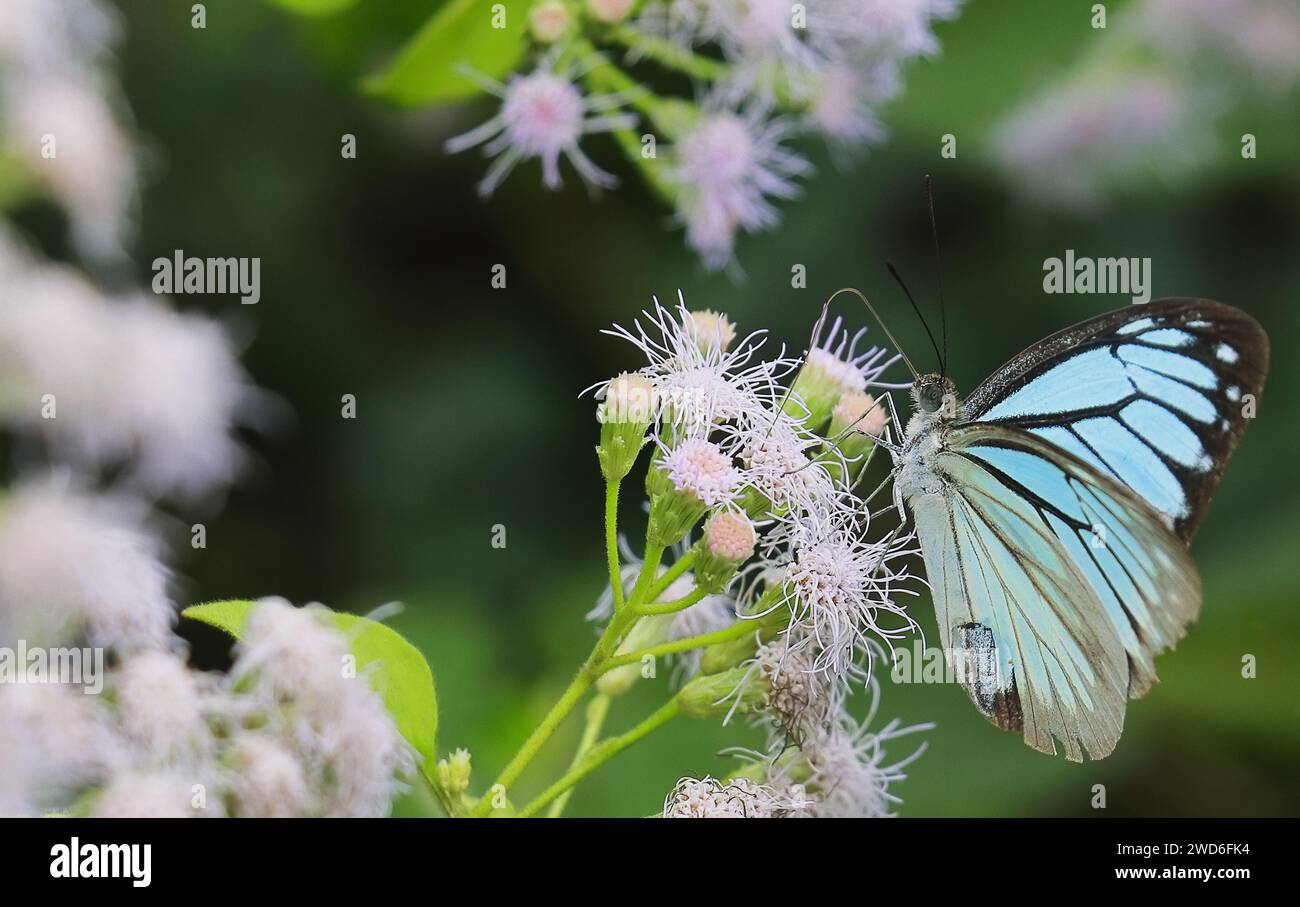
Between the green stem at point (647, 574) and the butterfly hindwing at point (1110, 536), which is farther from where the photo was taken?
the butterfly hindwing at point (1110, 536)

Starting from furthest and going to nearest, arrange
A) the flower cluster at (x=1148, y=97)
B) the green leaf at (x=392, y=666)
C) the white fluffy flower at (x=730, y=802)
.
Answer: the flower cluster at (x=1148, y=97), the white fluffy flower at (x=730, y=802), the green leaf at (x=392, y=666)

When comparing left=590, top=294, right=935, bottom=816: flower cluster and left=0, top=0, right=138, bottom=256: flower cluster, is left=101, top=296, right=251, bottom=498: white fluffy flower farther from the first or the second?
left=590, top=294, right=935, bottom=816: flower cluster

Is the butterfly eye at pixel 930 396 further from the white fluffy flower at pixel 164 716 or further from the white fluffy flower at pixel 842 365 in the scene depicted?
the white fluffy flower at pixel 164 716

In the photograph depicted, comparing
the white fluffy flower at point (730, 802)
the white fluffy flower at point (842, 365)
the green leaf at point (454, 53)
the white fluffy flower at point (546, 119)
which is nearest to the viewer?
the white fluffy flower at point (730, 802)

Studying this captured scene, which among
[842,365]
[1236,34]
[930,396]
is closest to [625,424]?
[842,365]

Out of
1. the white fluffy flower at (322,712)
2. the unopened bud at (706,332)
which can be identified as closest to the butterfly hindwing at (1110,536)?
the unopened bud at (706,332)

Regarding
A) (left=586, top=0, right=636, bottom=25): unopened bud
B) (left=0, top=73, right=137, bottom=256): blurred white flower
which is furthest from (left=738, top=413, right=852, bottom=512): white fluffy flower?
(left=0, top=73, right=137, bottom=256): blurred white flower
